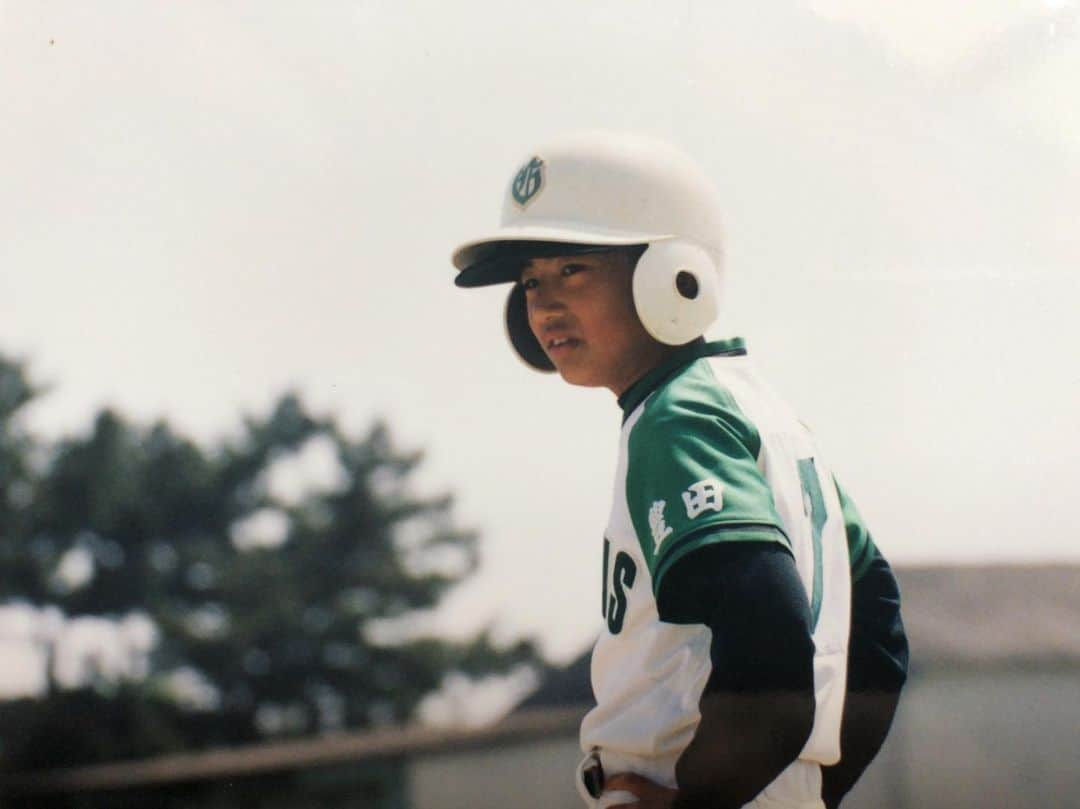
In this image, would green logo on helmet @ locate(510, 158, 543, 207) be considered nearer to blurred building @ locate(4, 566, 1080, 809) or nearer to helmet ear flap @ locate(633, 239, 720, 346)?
helmet ear flap @ locate(633, 239, 720, 346)

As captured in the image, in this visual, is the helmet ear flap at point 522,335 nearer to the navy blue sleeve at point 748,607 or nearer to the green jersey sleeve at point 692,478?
the green jersey sleeve at point 692,478

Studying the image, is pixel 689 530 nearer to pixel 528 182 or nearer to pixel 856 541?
pixel 856 541

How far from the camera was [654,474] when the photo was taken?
4.49ft

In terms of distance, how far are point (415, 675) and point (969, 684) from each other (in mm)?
760

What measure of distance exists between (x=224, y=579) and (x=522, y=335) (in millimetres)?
507

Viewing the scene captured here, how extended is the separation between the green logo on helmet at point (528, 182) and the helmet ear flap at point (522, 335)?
133mm

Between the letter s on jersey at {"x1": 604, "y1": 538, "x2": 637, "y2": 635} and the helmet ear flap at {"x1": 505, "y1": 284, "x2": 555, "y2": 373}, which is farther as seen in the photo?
the helmet ear flap at {"x1": 505, "y1": 284, "x2": 555, "y2": 373}

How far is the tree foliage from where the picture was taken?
1556mm

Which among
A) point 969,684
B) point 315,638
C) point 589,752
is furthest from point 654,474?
point 969,684

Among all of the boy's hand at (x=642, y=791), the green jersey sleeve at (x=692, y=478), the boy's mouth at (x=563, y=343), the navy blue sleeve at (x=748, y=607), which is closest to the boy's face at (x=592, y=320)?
the boy's mouth at (x=563, y=343)

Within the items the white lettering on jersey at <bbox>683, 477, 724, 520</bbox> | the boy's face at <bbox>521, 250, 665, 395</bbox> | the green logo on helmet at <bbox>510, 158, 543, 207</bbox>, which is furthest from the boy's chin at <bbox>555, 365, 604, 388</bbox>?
the white lettering on jersey at <bbox>683, 477, 724, 520</bbox>

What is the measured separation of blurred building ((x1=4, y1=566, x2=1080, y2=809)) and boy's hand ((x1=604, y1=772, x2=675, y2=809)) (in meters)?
0.16

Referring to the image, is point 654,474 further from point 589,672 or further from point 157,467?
point 157,467

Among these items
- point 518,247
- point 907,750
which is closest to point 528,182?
point 518,247
